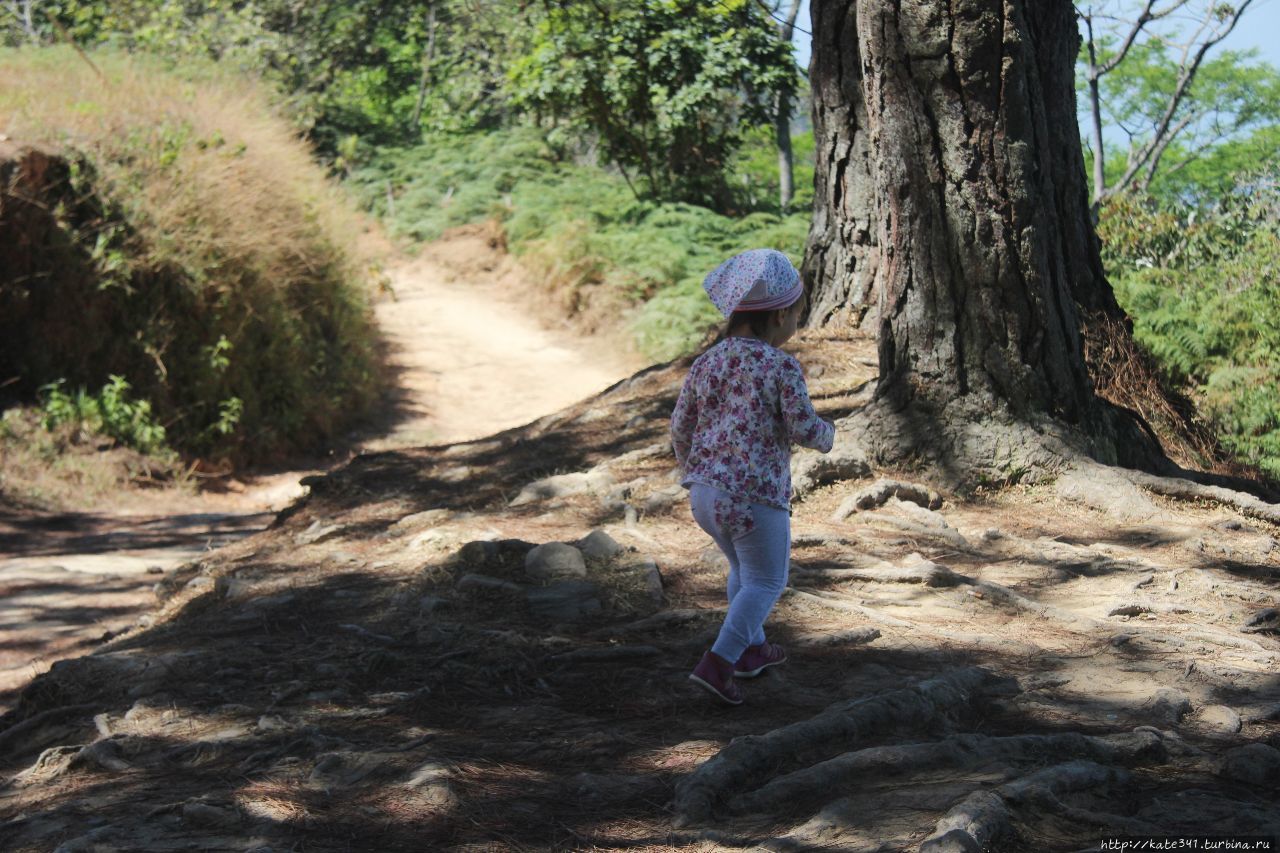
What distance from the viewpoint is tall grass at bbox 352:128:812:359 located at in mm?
17297

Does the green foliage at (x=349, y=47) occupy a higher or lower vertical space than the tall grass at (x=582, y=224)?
higher

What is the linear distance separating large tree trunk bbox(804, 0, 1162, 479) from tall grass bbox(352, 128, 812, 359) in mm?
6878

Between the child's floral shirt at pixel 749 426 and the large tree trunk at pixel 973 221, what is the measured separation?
2.59 metres

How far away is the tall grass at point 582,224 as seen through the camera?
681 inches

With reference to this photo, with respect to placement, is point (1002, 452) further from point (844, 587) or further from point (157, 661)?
point (157, 661)

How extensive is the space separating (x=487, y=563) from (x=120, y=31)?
23463 mm

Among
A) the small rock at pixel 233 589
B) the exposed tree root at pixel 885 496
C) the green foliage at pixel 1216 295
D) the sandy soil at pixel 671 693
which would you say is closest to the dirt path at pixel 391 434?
the small rock at pixel 233 589

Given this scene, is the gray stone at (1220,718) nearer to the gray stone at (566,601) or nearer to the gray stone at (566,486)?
the gray stone at (566,601)

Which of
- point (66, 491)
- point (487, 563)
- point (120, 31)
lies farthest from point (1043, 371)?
point (120, 31)

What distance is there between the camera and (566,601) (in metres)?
5.22

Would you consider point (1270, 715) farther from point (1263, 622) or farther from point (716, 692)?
point (716, 692)

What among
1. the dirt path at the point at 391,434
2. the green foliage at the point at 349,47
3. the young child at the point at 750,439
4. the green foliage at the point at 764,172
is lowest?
the dirt path at the point at 391,434

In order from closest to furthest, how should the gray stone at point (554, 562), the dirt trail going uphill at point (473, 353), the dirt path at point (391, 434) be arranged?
1. the gray stone at point (554, 562)
2. the dirt path at point (391, 434)
3. the dirt trail going uphill at point (473, 353)

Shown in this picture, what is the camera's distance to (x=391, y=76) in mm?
30031
